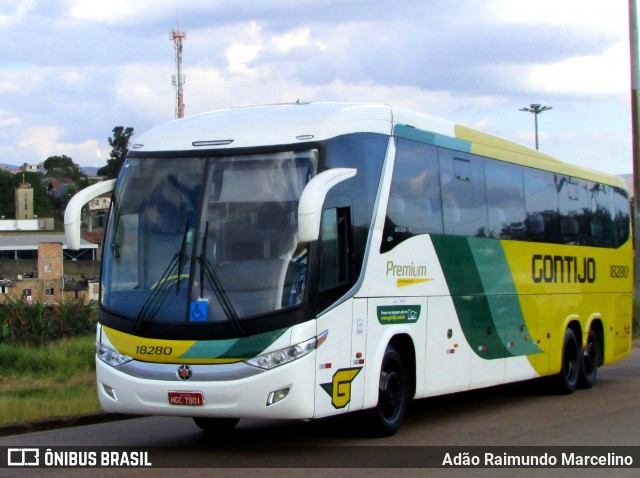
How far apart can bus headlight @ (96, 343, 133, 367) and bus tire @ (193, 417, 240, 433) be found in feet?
6.22

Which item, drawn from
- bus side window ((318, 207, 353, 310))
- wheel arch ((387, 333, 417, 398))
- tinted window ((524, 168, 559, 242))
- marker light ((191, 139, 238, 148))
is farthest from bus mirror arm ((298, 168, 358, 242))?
tinted window ((524, 168, 559, 242))

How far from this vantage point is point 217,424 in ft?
41.8

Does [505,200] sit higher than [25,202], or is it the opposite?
[25,202]

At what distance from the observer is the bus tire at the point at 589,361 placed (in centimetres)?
1808

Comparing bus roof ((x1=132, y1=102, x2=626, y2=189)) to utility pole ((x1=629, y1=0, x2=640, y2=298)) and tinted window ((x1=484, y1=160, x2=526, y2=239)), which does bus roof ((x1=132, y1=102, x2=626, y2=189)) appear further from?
utility pole ((x1=629, y1=0, x2=640, y2=298))

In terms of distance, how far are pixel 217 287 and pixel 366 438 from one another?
2692 millimetres

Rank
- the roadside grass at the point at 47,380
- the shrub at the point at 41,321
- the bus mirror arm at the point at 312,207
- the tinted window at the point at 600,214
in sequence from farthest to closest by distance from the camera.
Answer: the shrub at the point at 41,321
the tinted window at the point at 600,214
the roadside grass at the point at 47,380
the bus mirror arm at the point at 312,207

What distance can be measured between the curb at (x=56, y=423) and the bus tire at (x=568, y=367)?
6.96 meters

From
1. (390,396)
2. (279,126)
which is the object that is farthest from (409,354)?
(279,126)

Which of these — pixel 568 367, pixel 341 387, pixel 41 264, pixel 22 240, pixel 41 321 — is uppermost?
pixel 22 240

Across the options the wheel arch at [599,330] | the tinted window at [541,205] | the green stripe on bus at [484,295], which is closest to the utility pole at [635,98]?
the wheel arch at [599,330]

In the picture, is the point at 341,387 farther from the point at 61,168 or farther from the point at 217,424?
the point at 61,168

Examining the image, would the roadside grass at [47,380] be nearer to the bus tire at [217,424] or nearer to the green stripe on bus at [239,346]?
the bus tire at [217,424]

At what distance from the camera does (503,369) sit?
15000 millimetres
